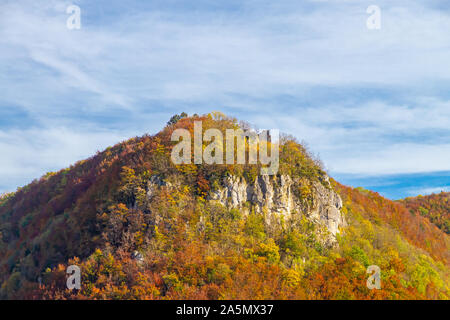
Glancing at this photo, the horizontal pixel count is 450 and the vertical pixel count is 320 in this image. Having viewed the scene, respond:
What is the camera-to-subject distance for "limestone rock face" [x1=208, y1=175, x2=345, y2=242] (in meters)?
39.4

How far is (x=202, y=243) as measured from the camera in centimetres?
3594

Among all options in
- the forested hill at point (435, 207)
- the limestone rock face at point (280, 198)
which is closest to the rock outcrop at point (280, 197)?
the limestone rock face at point (280, 198)

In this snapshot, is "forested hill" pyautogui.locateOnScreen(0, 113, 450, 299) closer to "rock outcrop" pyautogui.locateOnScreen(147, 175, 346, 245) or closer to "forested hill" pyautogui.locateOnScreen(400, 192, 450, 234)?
"rock outcrop" pyautogui.locateOnScreen(147, 175, 346, 245)

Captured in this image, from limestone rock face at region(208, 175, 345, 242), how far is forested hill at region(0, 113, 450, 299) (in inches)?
5.5

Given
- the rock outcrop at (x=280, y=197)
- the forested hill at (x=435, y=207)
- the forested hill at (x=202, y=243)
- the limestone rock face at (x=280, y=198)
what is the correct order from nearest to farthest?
the forested hill at (x=202, y=243) → the rock outcrop at (x=280, y=197) → the limestone rock face at (x=280, y=198) → the forested hill at (x=435, y=207)

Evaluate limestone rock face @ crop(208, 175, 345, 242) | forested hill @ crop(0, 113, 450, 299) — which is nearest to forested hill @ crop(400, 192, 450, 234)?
forested hill @ crop(0, 113, 450, 299)

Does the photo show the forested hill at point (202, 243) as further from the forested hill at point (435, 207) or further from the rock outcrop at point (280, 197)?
the forested hill at point (435, 207)

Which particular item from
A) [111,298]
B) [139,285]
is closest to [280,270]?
[139,285]

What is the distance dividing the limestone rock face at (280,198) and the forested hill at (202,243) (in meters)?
0.14

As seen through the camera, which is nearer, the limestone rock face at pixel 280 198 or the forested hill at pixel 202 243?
the forested hill at pixel 202 243

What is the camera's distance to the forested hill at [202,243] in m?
33.0

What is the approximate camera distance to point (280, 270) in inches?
→ 1355
